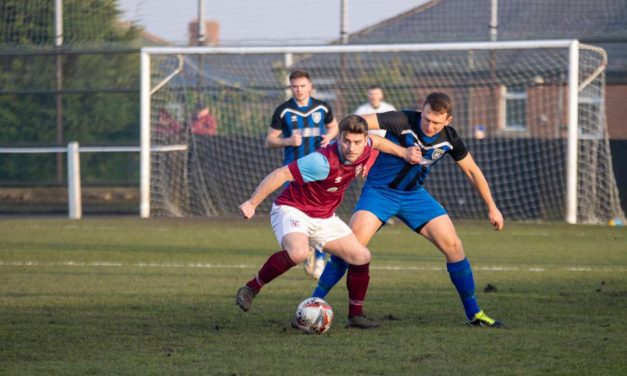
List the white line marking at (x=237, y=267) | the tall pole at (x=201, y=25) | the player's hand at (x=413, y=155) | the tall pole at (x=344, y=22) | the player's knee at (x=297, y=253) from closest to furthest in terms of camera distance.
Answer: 1. the player's knee at (x=297, y=253)
2. the player's hand at (x=413, y=155)
3. the white line marking at (x=237, y=267)
4. the tall pole at (x=344, y=22)
5. the tall pole at (x=201, y=25)

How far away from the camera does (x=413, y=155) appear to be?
7176 millimetres

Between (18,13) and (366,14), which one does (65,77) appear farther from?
(366,14)

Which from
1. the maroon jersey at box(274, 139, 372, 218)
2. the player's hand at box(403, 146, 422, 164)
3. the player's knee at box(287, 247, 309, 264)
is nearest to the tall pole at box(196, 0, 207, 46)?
the maroon jersey at box(274, 139, 372, 218)

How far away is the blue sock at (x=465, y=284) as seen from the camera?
7.23 meters

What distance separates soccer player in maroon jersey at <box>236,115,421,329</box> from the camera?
6.97 meters

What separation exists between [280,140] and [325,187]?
10.1ft

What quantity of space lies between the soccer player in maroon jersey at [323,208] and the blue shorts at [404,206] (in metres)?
0.30

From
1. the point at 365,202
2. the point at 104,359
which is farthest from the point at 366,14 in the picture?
the point at 104,359

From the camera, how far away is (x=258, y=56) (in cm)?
1847

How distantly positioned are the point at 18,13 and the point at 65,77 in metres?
1.51

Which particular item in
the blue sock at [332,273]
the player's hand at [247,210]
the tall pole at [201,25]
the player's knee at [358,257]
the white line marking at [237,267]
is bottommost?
the white line marking at [237,267]

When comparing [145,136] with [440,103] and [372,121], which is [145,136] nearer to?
[372,121]

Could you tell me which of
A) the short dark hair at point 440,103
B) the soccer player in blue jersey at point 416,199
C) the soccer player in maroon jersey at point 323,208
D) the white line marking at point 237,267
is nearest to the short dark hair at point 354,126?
the soccer player in maroon jersey at point 323,208

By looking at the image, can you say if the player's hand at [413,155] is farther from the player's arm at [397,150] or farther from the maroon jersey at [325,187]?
the maroon jersey at [325,187]
